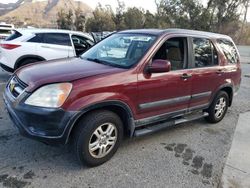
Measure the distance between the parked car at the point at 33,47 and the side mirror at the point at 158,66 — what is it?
171 inches

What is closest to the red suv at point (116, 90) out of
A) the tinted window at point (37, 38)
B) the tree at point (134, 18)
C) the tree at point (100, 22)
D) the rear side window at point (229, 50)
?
the rear side window at point (229, 50)

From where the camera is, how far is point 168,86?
13.0 ft

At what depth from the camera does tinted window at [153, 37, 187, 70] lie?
405 centimetres

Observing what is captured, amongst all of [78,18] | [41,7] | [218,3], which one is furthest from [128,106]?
[41,7]

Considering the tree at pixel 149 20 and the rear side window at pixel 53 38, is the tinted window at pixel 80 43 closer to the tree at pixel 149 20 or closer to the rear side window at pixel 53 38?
the rear side window at pixel 53 38

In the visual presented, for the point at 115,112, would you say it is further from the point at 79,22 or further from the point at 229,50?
the point at 79,22

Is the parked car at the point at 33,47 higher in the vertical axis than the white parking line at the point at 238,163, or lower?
higher

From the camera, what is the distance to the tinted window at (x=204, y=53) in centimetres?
452

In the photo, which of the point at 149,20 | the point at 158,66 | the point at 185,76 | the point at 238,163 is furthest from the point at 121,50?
the point at 149,20

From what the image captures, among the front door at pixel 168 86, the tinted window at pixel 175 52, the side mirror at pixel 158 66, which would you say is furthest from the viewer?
the tinted window at pixel 175 52

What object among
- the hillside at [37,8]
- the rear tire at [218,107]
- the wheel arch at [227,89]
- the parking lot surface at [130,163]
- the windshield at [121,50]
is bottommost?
the parking lot surface at [130,163]

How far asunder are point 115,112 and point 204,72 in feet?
6.27

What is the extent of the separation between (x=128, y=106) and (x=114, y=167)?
2.67 feet

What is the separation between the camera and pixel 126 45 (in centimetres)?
417
